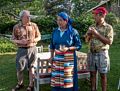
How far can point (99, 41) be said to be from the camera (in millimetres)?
6113

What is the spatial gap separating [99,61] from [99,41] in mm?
387

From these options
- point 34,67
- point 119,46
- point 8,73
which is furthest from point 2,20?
point 34,67

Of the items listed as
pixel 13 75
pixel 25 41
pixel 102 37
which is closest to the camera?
pixel 102 37

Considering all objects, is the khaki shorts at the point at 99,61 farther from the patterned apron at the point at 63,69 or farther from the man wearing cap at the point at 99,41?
the patterned apron at the point at 63,69

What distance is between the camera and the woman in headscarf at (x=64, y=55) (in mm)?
6008

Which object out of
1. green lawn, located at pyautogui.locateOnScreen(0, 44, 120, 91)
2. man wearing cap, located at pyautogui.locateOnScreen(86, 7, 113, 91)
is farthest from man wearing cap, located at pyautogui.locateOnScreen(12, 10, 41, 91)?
man wearing cap, located at pyautogui.locateOnScreen(86, 7, 113, 91)

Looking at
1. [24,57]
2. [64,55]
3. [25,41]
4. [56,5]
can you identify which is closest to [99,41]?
[64,55]

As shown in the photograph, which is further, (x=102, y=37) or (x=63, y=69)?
(x=63, y=69)

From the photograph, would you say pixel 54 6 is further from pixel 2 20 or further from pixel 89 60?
pixel 89 60

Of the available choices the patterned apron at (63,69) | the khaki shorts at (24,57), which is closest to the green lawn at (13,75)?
the khaki shorts at (24,57)

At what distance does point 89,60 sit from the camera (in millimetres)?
6293

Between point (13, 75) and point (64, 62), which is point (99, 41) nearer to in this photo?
point (64, 62)

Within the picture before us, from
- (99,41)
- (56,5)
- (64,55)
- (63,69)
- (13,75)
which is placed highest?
(56,5)

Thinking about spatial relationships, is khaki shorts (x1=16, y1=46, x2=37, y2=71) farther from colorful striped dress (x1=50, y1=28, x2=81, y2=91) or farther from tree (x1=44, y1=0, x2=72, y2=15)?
tree (x1=44, y1=0, x2=72, y2=15)
